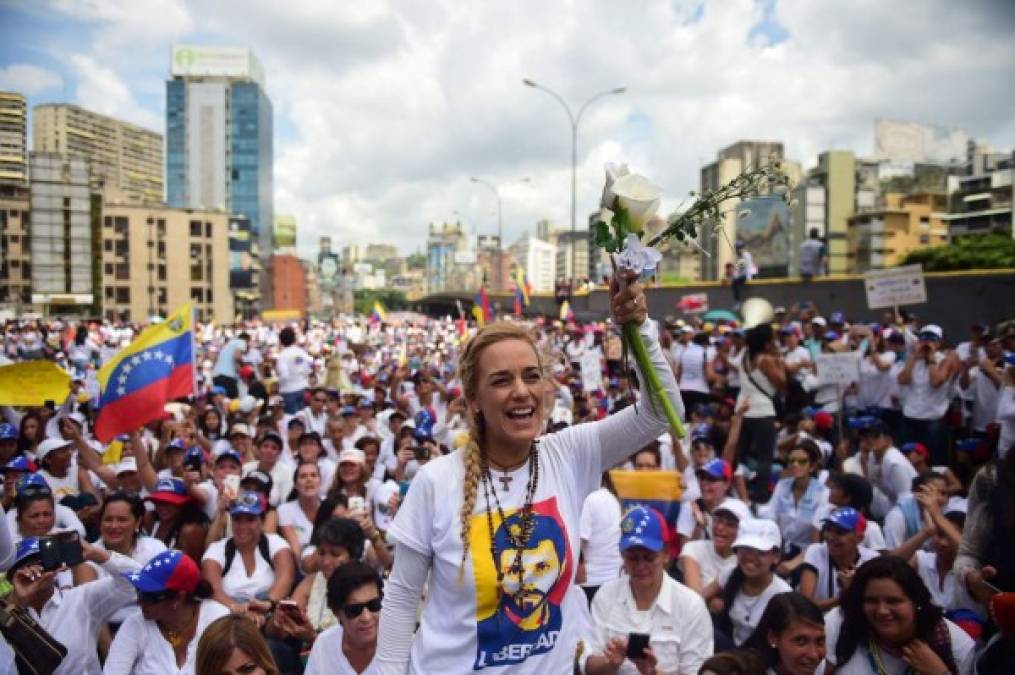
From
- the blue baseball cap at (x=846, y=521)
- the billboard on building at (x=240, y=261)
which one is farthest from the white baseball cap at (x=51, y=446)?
the billboard on building at (x=240, y=261)

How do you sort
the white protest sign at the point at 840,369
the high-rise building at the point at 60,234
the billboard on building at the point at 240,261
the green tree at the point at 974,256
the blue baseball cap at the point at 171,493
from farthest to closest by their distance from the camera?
the billboard on building at the point at 240,261 < the high-rise building at the point at 60,234 < the green tree at the point at 974,256 < the white protest sign at the point at 840,369 < the blue baseball cap at the point at 171,493

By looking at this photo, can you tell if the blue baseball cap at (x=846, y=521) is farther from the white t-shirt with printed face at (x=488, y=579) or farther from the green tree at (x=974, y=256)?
the green tree at (x=974, y=256)

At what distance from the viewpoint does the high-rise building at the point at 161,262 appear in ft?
294

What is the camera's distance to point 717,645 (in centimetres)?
439

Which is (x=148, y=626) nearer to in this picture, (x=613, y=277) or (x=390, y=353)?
(x=613, y=277)

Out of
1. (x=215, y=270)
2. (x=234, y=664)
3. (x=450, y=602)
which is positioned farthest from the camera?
(x=215, y=270)

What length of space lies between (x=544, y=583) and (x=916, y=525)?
470 centimetres

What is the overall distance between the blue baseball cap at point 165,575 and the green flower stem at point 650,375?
2.77 m

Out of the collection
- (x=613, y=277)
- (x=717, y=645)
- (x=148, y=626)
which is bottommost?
(x=717, y=645)

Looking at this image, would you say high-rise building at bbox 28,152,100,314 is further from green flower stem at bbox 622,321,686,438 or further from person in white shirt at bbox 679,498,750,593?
green flower stem at bbox 622,321,686,438

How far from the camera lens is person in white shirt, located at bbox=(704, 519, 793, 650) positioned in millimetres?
4625

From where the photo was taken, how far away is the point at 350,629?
3754 mm

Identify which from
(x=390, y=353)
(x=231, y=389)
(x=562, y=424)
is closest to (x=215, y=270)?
(x=390, y=353)

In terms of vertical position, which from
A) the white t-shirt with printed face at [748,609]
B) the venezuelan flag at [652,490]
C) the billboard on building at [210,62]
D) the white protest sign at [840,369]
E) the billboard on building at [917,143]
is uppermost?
the billboard on building at [210,62]
